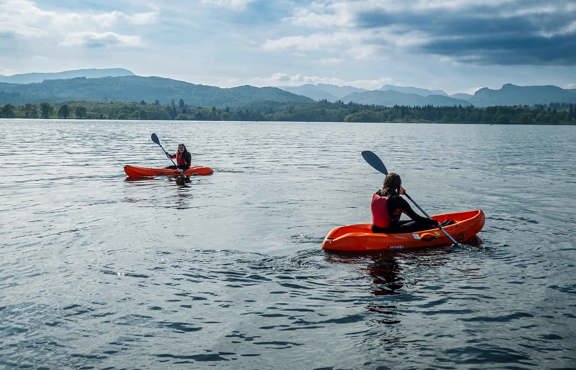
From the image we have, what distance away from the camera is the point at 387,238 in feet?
48.1

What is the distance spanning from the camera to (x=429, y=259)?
1438 centimetres

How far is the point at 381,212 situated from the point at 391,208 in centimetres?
31

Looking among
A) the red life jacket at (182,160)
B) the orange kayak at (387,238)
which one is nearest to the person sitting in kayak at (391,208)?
the orange kayak at (387,238)

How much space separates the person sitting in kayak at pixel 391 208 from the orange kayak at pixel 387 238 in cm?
25

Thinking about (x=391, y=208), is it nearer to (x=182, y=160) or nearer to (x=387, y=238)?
(x=387, y=238)

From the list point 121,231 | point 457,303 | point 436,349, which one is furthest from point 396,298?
point 121,231

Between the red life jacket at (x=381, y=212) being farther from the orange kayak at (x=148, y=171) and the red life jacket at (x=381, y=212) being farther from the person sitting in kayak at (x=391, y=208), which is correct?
the orange kayak at (x=148, y=171)

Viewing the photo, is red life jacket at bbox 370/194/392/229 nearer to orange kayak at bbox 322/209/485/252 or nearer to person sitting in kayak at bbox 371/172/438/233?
person sitting in kayak at bbox 371/172/438/233

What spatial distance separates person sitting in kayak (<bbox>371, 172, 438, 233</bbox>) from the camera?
564 inches

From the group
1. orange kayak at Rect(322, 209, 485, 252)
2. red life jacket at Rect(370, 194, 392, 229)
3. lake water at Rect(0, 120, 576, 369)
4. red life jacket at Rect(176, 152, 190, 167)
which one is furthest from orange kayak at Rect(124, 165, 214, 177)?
red life jacket at Rect(370, 194, 392, 229)

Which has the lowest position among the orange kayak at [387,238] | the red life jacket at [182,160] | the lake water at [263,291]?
the lake water at [263,291]

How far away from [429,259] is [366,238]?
5.92 feet

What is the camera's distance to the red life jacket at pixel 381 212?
14.6 metres

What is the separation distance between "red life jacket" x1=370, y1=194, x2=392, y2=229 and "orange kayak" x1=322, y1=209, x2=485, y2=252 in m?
0.32
